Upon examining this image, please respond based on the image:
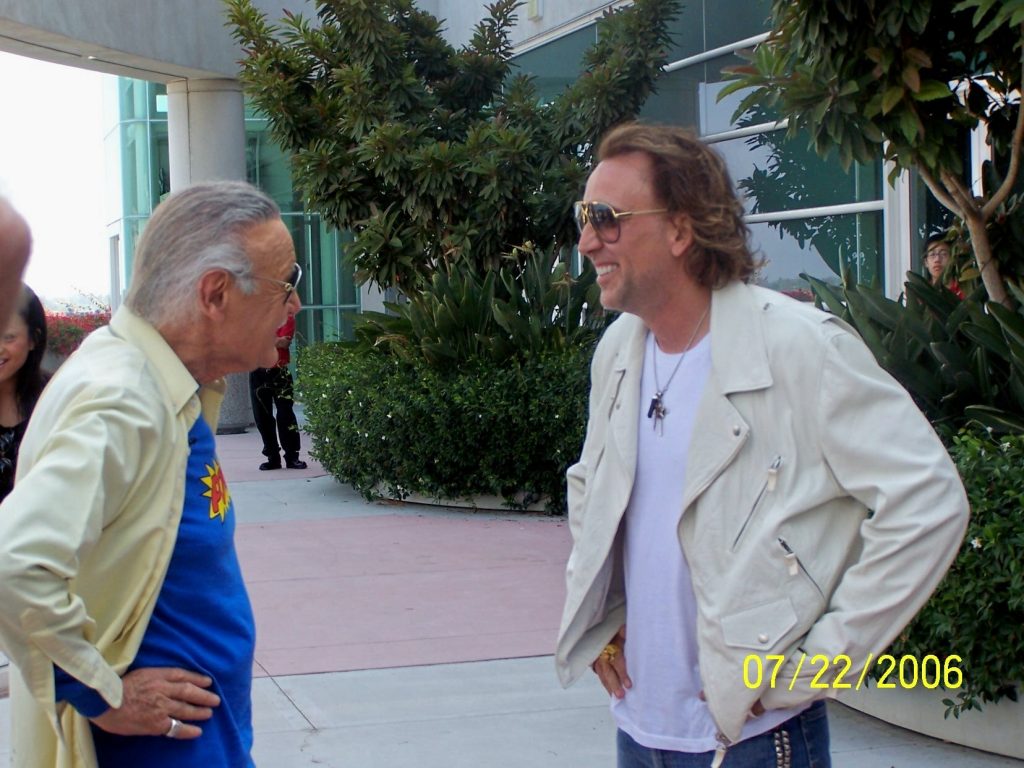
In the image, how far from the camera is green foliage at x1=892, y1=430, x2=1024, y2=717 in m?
4.20

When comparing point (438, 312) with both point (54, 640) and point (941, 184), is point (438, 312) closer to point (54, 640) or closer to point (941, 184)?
point (941, 184)

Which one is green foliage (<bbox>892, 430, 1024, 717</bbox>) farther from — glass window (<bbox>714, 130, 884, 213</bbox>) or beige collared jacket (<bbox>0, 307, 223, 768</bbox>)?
glass window (<bbox>714, 130, 884, 213</bbox>)

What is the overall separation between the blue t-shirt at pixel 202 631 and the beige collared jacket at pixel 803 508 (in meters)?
0.85

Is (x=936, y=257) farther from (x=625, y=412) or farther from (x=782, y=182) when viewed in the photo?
(x=625, y=412)

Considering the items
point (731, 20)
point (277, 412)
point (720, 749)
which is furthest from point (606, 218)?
point (731, 20)

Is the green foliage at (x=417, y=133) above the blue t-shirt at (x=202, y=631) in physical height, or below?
above

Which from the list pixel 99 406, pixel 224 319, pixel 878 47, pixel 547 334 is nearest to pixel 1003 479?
pixel 878 47

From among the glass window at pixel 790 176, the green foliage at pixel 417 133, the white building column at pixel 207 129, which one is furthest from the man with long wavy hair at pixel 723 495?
the white building column at pixel 207 129

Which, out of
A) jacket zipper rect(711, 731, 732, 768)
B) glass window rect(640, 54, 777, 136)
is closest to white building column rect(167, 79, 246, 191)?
glass window rect(640, 54, 777, 136)

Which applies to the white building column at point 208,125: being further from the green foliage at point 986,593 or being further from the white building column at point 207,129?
the green foliage at point 986,593

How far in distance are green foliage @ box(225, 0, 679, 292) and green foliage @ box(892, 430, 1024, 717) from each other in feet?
23.7

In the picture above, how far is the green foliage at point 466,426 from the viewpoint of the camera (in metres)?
9.74

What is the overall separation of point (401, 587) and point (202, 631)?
542cm

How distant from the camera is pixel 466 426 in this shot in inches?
391
